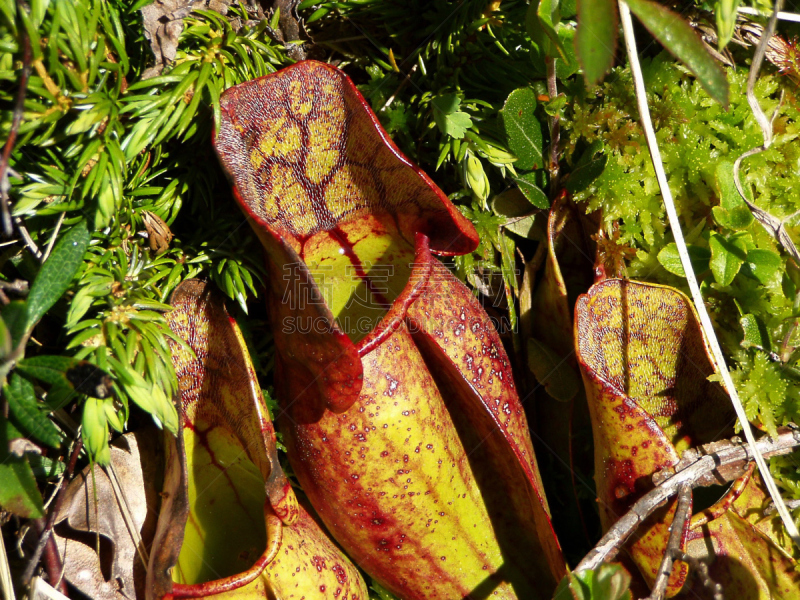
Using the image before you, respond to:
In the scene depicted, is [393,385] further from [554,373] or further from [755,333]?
[755,333]

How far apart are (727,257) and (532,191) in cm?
43

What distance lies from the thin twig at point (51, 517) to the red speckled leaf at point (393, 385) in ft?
1.32

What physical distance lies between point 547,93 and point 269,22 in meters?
0.64

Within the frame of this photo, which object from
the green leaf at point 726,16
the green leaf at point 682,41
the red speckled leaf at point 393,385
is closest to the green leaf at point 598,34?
the green leaf at point 682,41

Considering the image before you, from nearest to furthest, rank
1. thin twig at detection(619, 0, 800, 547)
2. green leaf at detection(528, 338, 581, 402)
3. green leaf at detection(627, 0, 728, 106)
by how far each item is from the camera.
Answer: green leaf at detection(627, 0, 728, 106)
thin twig at detection(619, 0, 800, 547)
green leaf at detection(528, 338, 581, 402)

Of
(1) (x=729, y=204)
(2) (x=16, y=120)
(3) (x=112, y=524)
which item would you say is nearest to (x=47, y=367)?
(2) (x=16, y=120)

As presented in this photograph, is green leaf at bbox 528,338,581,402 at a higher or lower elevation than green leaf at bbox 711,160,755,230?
lower

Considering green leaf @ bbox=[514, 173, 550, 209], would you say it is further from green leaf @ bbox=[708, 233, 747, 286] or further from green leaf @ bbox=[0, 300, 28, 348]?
green leaf @ bbox=[0, 300, 28, 348]

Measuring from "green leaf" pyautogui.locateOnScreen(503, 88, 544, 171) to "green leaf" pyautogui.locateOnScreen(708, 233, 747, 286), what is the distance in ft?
1.37

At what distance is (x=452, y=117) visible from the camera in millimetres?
1312

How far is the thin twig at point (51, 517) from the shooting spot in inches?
44.7

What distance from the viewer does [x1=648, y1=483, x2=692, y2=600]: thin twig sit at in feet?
3.35

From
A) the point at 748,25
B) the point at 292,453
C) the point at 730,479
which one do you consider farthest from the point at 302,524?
the point at 748,25

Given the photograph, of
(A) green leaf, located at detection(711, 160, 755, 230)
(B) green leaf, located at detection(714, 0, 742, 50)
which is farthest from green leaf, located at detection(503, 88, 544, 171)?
(B) green leaf, located at detection(714, 0, 742, 50)
